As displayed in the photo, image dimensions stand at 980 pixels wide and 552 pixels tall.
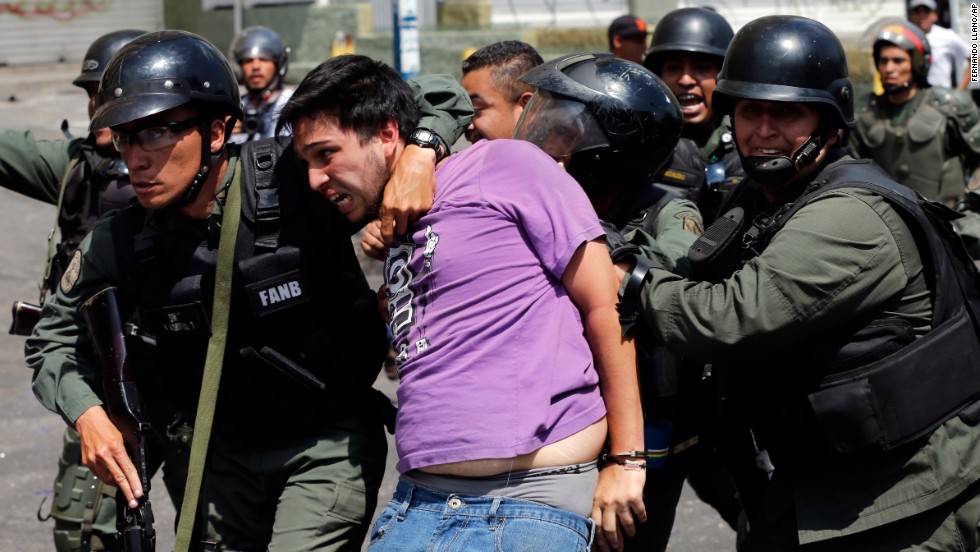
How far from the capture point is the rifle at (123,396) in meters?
3.04

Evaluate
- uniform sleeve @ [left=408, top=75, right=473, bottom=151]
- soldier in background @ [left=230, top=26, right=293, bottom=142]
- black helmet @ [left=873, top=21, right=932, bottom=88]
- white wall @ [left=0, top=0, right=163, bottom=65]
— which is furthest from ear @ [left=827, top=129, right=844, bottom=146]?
white wall @ [left=0, top=0, right=163, bottom=65]

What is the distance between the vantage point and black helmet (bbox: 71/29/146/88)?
15.5 feet

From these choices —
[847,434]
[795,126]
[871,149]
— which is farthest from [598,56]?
[871,149]

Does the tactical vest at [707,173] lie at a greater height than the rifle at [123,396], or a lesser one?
greater

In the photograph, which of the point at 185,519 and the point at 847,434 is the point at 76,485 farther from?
the point at 847,434

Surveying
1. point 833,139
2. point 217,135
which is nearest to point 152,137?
point 217,135

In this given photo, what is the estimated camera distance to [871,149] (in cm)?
768

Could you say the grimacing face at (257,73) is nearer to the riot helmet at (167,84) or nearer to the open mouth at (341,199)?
the riot helmet at (167,84)

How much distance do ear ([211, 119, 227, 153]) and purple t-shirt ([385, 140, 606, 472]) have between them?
0.82 m

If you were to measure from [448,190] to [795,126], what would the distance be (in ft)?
2.94

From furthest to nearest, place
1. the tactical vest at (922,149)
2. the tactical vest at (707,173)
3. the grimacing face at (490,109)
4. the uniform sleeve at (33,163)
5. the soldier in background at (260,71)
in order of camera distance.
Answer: the tactical vest at (922,149)
the soldier in background at (260,71)
the uniform sleeve at (33,163)
the grimacing face at (490,109)
the tactical vest at (707,173)

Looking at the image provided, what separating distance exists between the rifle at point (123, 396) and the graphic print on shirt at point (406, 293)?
0.79 meters

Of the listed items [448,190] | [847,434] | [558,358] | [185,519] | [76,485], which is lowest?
[76,485]

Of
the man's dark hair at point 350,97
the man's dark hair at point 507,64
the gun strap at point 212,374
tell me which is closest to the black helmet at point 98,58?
the man's dark hair at point 507,64
